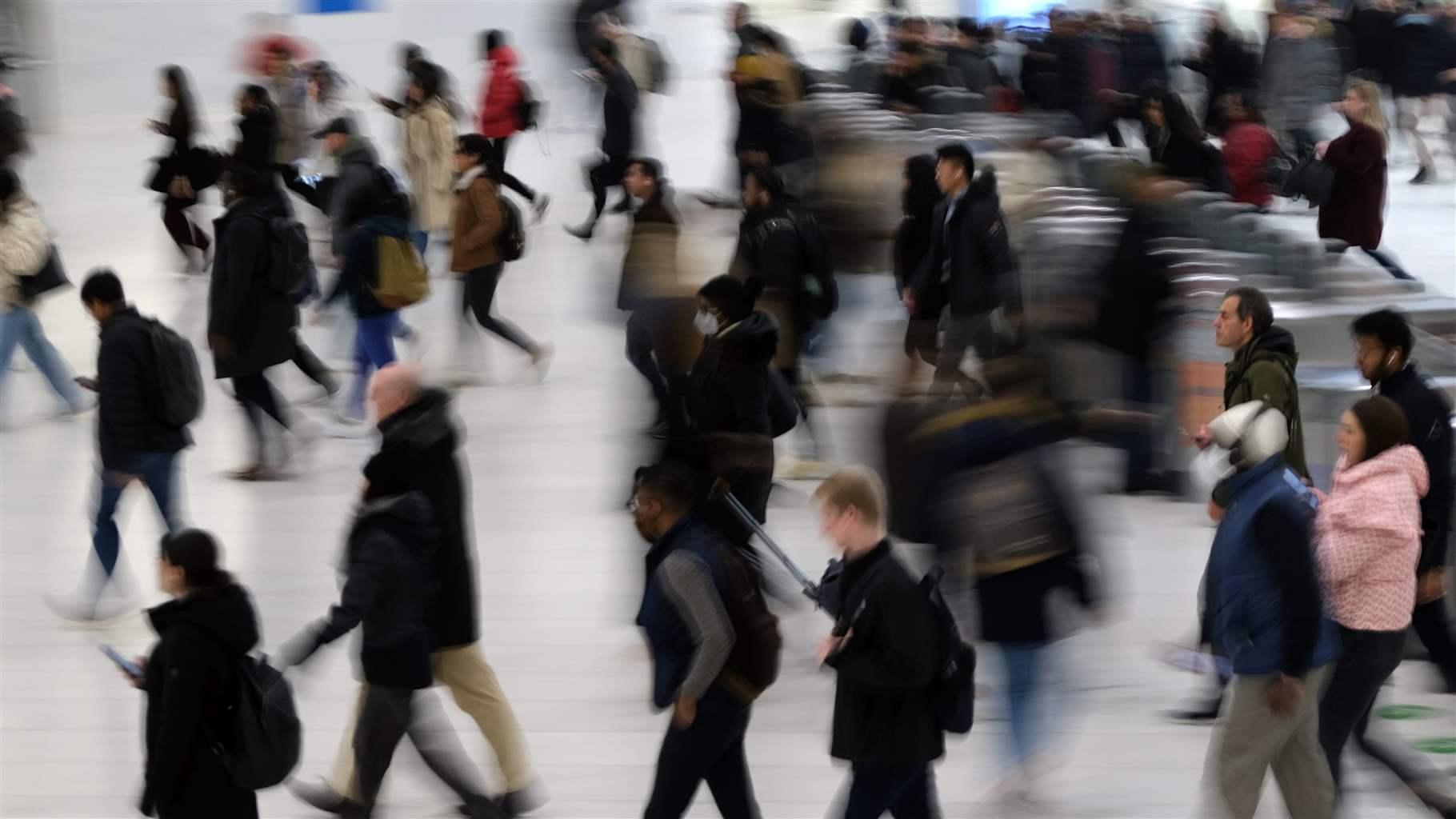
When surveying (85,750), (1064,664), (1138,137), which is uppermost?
(1064,664)

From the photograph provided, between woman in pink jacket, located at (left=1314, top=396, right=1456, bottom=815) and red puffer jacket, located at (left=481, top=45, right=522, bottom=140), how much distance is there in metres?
11.9

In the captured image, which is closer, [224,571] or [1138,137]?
[224,571]

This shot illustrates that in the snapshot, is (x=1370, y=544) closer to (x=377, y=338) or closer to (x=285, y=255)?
(x=285, y=255)

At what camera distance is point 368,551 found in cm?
503

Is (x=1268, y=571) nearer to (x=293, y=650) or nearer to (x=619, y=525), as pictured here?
(x=293, y=650)

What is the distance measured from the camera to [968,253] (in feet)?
30.7

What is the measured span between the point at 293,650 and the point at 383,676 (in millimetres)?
346

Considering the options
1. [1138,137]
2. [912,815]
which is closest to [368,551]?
[912,815]

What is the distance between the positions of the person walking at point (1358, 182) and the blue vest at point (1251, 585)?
7655 millimetres

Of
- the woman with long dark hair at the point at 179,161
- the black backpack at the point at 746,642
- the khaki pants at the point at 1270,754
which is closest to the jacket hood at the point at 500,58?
the woman with long dark hair at the point at 179,161

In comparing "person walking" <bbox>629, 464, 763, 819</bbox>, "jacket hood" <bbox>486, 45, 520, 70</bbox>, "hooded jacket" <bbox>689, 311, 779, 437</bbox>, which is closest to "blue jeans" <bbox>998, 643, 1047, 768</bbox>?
"person walking" <bbox>629, 464, 763, 819</bbox>

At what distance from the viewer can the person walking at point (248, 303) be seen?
884 cm

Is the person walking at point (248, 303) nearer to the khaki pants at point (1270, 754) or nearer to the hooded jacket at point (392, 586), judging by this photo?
the hooded jacket at point (392, 586)

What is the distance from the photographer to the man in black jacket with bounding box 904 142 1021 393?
9305 mm
